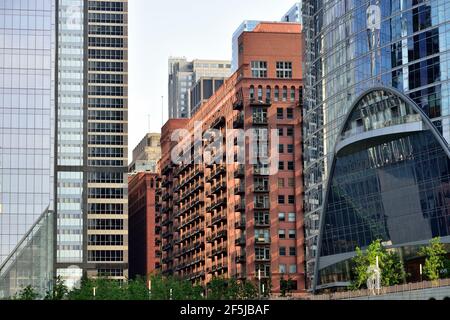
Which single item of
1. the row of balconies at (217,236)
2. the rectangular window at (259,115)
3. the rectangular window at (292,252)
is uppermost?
the rectangular window at (259,115)

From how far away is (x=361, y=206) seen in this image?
13100 centimetres

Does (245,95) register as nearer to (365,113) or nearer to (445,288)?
(365,113)

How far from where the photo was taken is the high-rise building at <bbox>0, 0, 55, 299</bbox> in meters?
180

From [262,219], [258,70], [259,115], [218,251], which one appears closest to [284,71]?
[258,70]

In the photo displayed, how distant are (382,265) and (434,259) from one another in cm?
934

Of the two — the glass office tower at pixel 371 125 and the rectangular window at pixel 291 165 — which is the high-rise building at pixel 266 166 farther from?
the glass office tower at pixel 371 125

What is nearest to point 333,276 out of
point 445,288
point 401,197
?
point 401,197

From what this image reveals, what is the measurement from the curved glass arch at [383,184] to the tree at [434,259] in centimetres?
290

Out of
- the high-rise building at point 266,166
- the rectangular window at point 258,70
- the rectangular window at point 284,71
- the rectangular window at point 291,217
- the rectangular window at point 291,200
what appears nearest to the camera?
the high-rise building at point 266,166

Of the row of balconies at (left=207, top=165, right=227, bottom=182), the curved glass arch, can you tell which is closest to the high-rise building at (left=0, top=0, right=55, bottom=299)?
the row of balconies at (left=207, top=165, right=227, bottom=182)

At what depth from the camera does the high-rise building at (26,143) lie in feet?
591

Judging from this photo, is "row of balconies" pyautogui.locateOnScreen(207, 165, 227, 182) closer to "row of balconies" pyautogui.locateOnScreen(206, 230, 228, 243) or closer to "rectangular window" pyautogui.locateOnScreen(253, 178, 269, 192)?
"row of balconies" pyautogui.locateOnScreen(206, 230, 228, 243)

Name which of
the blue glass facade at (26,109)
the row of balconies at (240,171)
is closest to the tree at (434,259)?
the row of balconies at (240,171)
